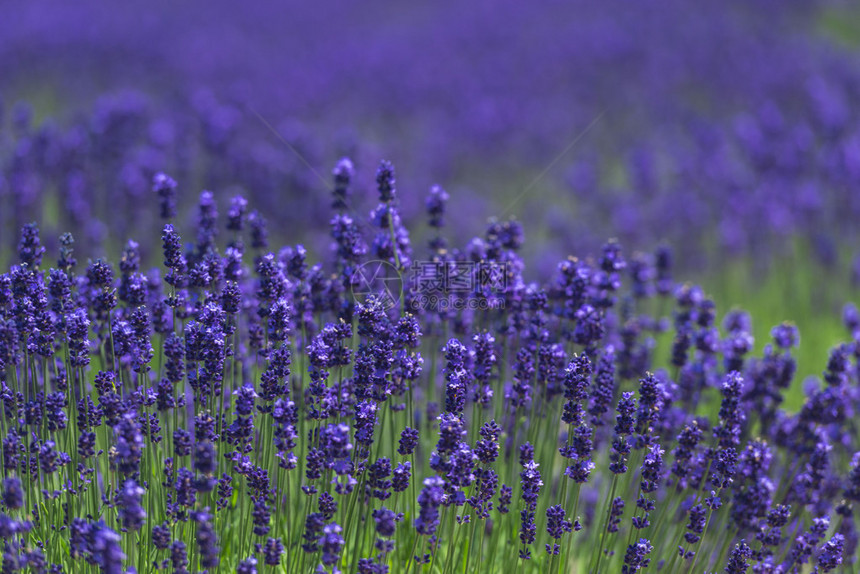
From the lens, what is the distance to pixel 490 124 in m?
15.8

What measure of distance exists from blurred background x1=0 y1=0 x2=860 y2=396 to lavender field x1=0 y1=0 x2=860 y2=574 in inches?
3.0

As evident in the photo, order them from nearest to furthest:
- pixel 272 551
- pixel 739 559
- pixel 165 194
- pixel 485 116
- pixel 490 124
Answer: pixel 272 551, pixel 739 559, pixel 165 194, pixel 490 124, pixel 485 116

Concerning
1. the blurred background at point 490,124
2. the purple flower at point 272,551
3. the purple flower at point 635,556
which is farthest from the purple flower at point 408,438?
the blurred background at point 490,124

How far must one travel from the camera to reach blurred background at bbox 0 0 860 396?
9.27 metres

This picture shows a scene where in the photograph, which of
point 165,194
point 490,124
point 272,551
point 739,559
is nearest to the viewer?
point 272,551

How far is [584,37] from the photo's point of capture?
20312 millimetres

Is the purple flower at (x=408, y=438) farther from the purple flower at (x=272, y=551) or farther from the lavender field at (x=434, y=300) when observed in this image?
the purple flower at (x=272, y=551)

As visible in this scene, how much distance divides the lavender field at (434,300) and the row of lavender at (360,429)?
0.08 feet

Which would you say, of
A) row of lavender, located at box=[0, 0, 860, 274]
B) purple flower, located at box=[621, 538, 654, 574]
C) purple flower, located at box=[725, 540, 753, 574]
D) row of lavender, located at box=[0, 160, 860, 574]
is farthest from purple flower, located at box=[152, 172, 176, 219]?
purple flower, located at box=[725, 540, 753, 574]

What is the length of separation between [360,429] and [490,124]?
42.2 ft

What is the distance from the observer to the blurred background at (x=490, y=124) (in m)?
9.27

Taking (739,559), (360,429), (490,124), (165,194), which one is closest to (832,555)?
(739,559)

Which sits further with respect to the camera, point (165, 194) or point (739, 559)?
point (165, 194)

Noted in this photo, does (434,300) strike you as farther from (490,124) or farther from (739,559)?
(490,124)
